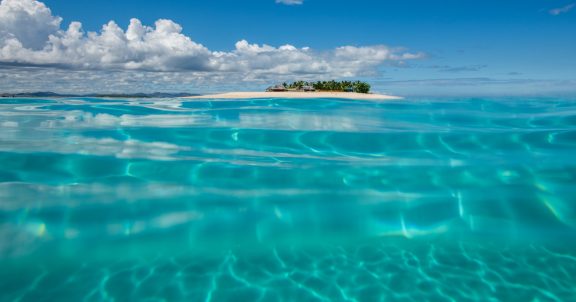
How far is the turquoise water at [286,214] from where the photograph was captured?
3.06 meters

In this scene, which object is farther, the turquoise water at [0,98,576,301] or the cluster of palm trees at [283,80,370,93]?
the cluster of palm trees at [283,80,370,93]

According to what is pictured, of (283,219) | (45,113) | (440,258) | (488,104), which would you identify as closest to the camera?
(440,258)

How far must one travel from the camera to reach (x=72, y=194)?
184 inches

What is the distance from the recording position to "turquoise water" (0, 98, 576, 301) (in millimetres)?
3062

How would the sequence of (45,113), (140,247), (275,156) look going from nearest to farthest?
(140,247) → (275,156) → (45,113)

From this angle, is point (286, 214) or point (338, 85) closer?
point (286, 214)

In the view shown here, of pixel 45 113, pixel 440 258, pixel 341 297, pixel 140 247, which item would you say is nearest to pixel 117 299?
pixel 140 247

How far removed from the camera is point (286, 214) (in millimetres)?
4566

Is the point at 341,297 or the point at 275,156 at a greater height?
the point at 275,156

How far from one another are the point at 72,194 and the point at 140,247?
162 centimetres

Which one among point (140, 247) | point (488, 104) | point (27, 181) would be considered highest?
Result: point (488, 104)

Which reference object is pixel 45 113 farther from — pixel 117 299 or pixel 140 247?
pixel 117 299

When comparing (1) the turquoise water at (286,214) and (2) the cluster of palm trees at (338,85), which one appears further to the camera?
(2) the cluster of palm trees at (338,85)

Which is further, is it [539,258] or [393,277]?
[539,258]
